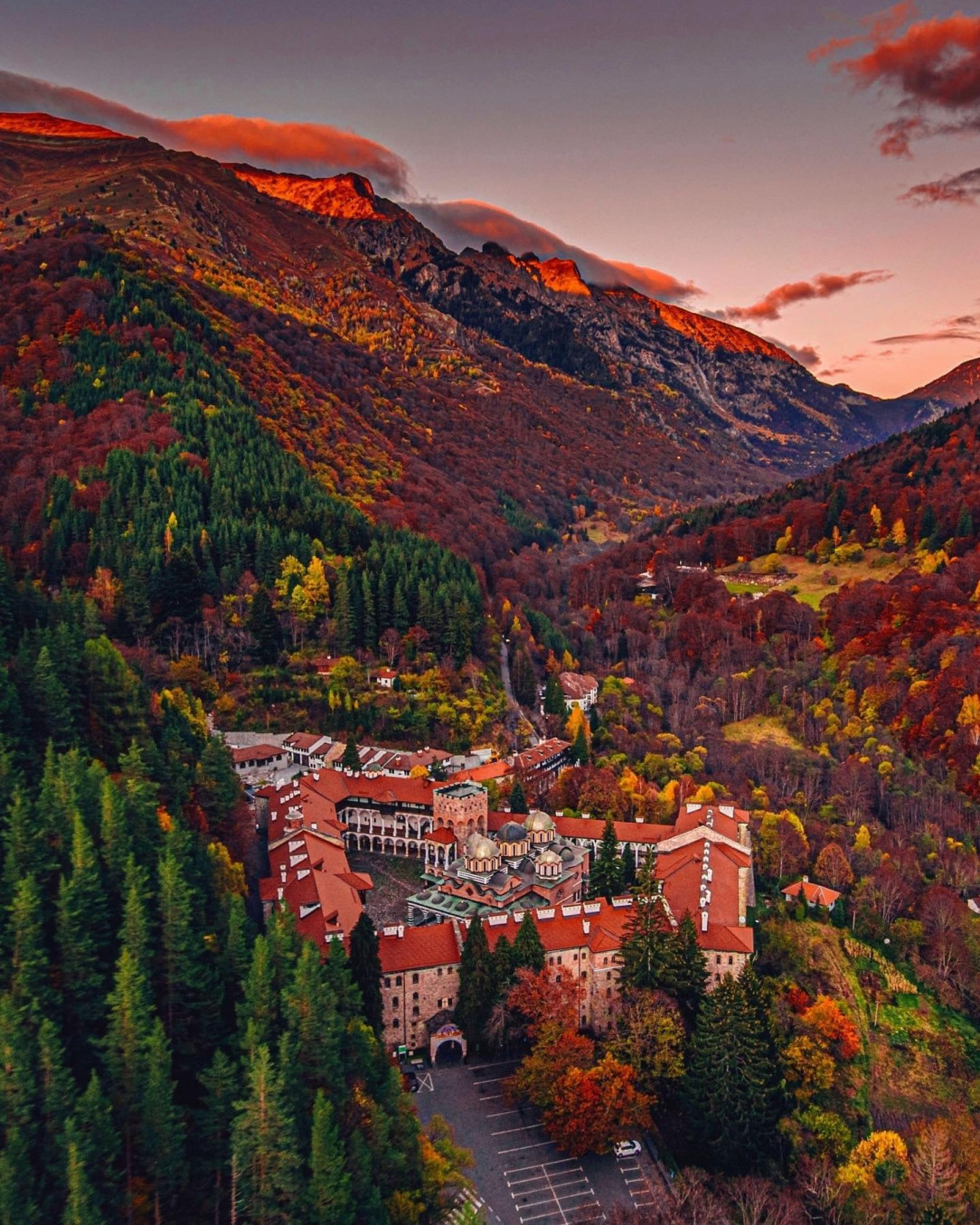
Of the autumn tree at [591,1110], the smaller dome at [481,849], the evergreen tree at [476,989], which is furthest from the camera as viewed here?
the smaller dome at [481,849]

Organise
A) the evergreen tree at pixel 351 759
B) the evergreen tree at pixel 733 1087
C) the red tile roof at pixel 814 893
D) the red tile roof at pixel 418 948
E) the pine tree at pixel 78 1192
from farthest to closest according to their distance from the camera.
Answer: the evergreen tree at pixel 351 759 → the red tile roof at pixel 814 893 → the red tile roof at pixel 418 948 → the evergreen tree at pixel 733 1087 → the pine tree at pixel 78 1192

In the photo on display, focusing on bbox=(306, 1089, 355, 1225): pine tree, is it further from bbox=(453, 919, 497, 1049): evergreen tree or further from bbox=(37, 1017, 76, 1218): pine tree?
bbox=(453, 919, 497, 1049): evergreen tree

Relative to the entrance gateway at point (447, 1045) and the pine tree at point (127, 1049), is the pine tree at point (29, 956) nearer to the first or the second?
the pine tree at point (127, 1049)

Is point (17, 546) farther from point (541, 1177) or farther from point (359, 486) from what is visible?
point (541, 1177)

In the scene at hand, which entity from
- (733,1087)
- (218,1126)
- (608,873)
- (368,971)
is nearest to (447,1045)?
(368,971)

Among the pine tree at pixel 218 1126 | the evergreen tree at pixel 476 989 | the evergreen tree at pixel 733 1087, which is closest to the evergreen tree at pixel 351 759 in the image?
the evergreen tree at pixel 476 989

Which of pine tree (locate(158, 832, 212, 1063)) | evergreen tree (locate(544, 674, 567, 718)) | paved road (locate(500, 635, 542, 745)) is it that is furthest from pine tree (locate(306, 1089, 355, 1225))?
evergreen tree (locate(544, 674, 567, 718))
